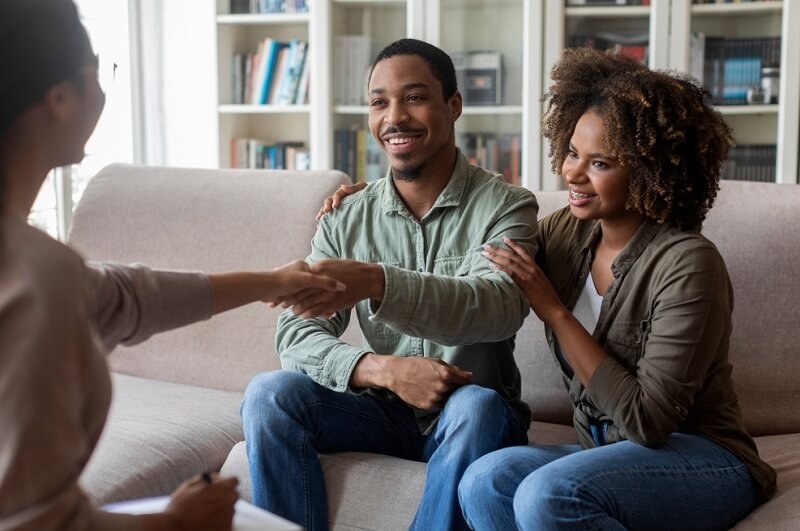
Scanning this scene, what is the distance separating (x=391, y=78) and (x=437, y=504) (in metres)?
0.87

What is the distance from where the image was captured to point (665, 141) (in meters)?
1.73

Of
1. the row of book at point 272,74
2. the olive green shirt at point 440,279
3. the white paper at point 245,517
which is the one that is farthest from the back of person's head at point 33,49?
the row of book at point 272,74

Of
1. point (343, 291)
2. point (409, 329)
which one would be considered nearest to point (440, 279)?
point (409, 329)

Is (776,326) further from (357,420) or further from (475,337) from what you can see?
(357,420)

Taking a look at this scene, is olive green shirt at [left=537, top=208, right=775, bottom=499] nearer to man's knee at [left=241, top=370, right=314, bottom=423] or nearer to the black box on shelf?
man's knee at [left=241, top=370, right=314, bottom=423]

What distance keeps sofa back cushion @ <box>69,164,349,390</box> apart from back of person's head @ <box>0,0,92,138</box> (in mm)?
1463

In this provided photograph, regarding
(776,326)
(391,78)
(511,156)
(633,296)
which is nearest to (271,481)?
(633,296)

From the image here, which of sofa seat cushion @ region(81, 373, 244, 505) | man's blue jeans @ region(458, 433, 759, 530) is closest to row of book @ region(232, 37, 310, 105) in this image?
sofa seat cushion @ region(81, 373, 244, 505)

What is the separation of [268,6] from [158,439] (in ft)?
7.69

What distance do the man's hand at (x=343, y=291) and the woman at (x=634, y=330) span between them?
0.84 ft

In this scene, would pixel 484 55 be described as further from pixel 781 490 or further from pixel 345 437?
pixel 781 490

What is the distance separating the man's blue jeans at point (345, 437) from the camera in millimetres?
1710

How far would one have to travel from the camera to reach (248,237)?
238cm

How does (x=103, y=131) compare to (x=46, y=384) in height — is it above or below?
above
